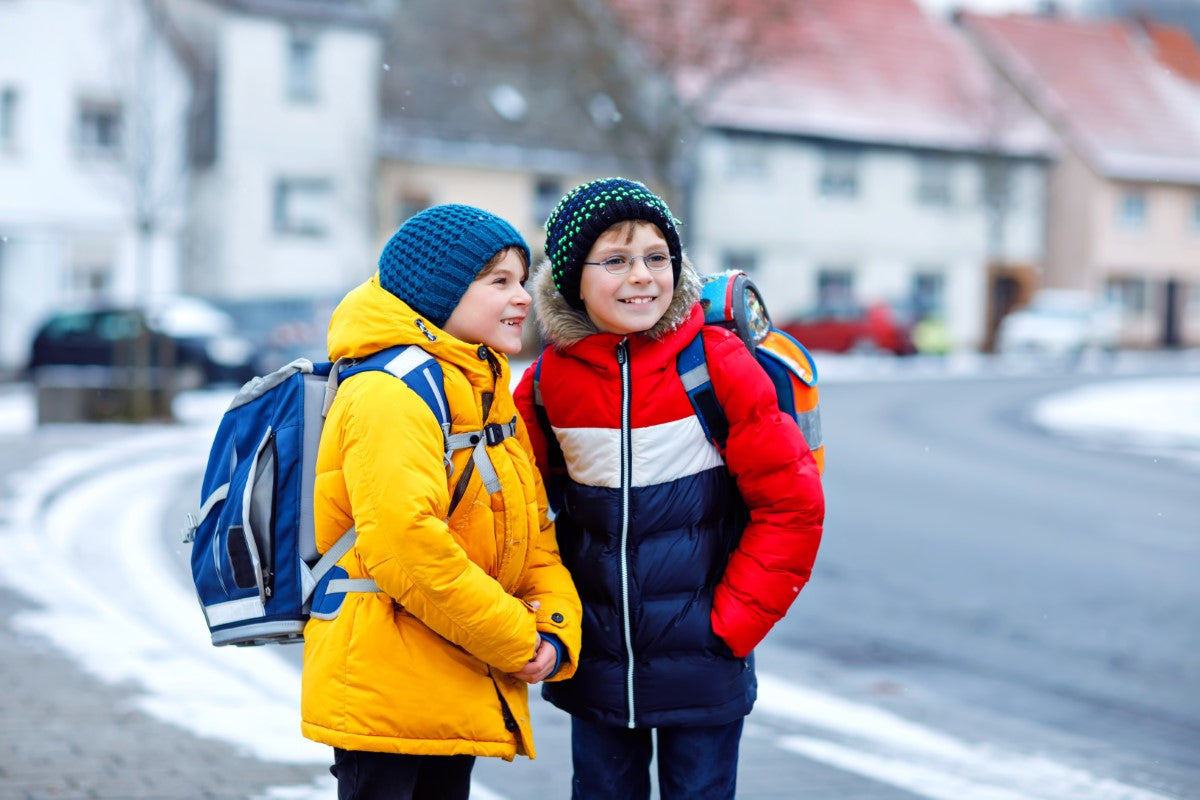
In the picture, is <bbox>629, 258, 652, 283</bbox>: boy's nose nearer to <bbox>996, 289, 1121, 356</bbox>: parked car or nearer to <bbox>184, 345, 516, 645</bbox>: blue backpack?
<bbox>184, 345, 516, 645</bbox>: blue backpack

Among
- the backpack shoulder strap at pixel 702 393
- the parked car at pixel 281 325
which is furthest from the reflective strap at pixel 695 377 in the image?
the parked car at pixel 281 325

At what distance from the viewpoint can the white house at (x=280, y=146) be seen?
109 feet

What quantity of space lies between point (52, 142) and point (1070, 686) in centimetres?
2858

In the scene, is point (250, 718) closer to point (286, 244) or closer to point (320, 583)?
point (320, 583)

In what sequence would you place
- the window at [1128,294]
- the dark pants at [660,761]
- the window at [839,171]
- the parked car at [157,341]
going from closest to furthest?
the dark pants at [660,761] < the parked car at [157,341] < the window at [839,171] < the window at [1128,294]

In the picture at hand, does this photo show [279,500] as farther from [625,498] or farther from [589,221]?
[589,221]

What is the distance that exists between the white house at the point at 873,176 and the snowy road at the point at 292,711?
3013cm

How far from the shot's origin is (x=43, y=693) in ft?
19.1

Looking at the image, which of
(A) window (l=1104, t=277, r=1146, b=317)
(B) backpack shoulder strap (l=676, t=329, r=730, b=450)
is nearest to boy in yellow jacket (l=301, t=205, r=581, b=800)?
(B) backpack shoulder strap (l=676, t=329, r=730, b=450)

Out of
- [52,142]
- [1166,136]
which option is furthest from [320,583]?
[1166,136]

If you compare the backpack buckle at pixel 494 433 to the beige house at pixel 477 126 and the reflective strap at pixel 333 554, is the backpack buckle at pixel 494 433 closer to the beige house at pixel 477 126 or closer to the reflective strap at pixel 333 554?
the reflective strap at pixel 333 554

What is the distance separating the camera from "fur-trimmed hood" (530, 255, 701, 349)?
3158 millimetres

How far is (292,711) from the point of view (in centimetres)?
564

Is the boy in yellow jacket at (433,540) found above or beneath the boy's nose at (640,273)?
beneath
